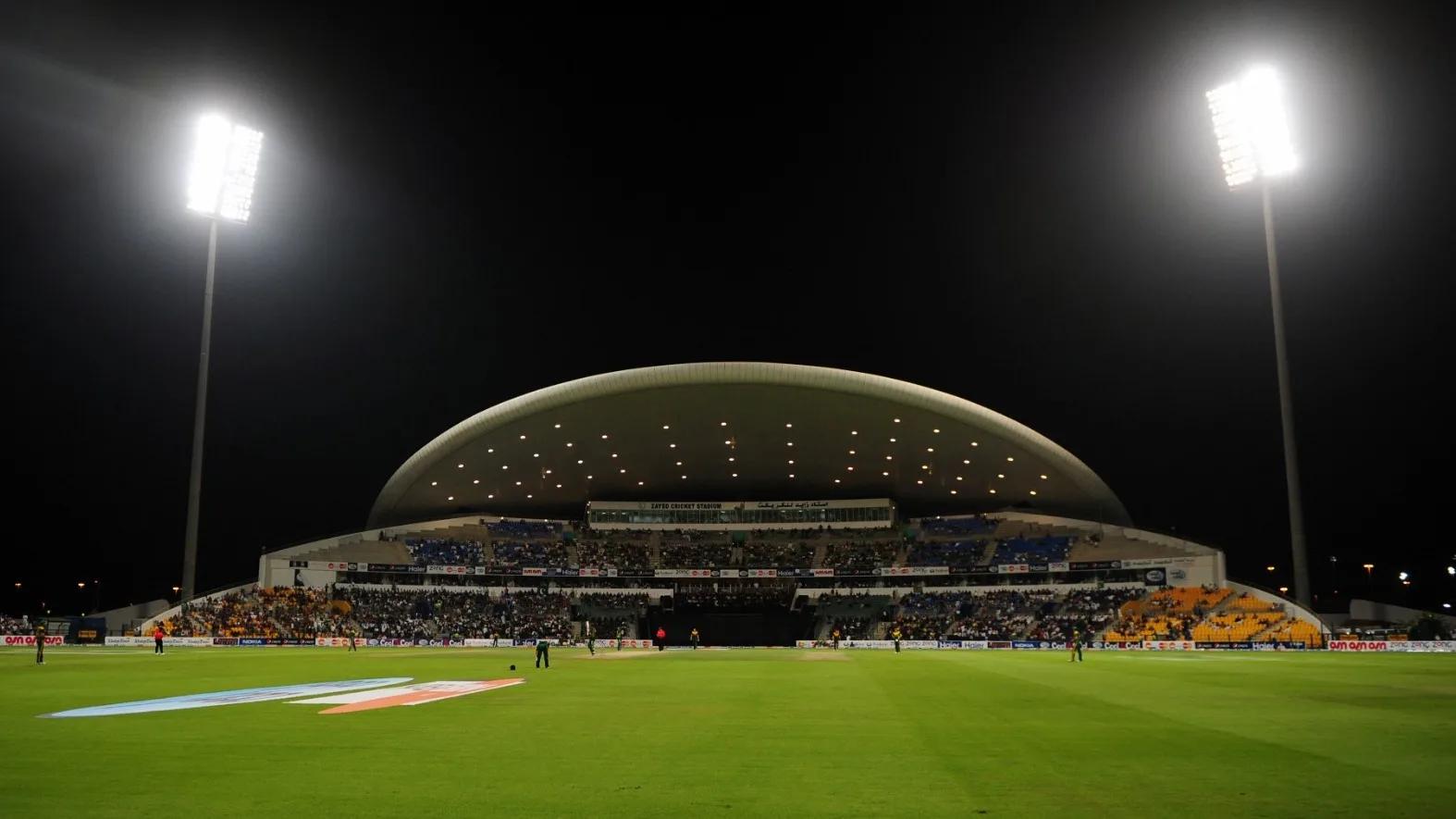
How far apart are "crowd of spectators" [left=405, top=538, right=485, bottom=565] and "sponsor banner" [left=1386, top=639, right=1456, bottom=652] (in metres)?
62.3

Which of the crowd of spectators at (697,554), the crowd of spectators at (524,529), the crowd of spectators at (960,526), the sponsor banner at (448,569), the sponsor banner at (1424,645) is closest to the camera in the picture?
the sponsor banner at (1424,645)

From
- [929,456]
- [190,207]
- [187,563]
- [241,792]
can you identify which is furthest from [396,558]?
[241,792]

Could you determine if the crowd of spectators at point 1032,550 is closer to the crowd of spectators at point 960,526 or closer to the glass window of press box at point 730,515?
the crowd of spectators at point 960,526

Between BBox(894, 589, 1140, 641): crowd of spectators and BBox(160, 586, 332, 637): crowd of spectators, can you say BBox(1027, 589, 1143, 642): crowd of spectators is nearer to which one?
BBox(894, 589, 1140, 641): crowd of spectators

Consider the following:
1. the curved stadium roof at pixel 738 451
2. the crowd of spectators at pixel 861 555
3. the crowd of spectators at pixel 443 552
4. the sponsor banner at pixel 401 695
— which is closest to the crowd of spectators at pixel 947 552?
the crowd of spectators at pixel 861 555

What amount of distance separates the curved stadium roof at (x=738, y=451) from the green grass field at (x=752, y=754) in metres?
44.6

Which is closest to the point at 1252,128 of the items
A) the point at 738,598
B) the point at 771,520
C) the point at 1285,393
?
the point at 1285,393

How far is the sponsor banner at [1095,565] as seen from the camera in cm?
7006

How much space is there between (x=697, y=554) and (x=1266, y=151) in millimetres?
53080

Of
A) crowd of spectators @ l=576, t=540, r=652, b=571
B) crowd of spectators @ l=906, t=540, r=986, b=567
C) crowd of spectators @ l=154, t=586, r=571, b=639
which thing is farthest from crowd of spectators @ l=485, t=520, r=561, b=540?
crowd of spectators @ l=906, t=540, r=986, b=567

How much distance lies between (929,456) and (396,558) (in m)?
43.3

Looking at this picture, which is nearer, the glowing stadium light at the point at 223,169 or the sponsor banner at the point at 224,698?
the sponsor banner at the point at 224,698

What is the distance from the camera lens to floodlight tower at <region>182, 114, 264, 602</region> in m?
51.9

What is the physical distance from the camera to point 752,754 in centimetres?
1039
